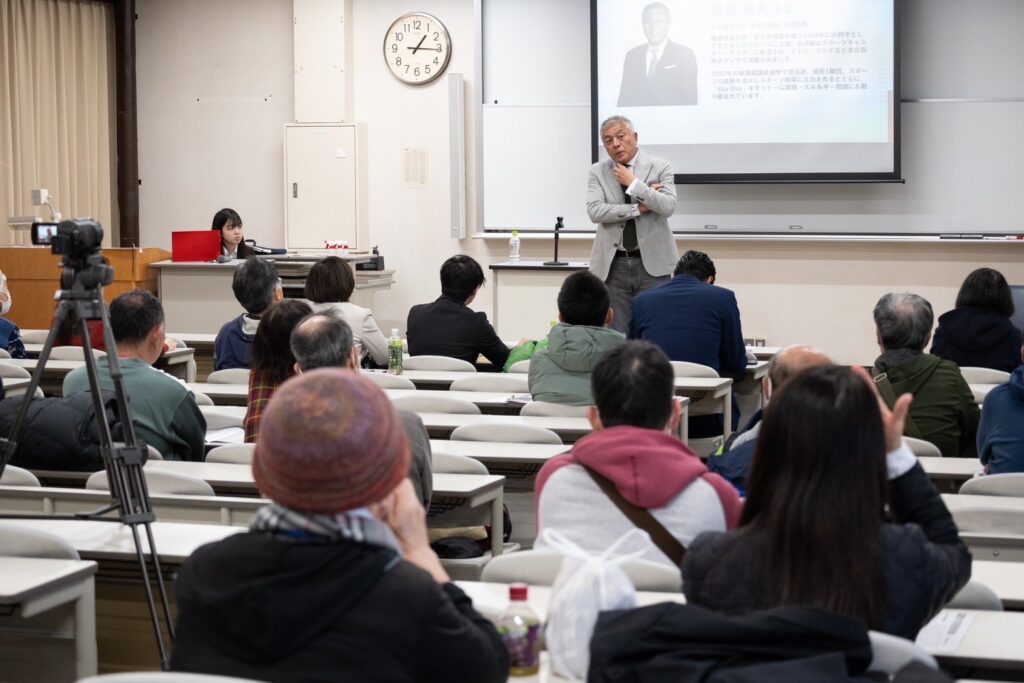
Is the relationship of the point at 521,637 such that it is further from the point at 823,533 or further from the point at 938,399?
the point at 938,399

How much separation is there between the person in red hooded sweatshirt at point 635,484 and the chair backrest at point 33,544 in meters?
0.99

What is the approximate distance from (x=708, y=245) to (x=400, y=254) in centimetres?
257

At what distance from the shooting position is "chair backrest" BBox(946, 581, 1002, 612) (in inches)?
93.8

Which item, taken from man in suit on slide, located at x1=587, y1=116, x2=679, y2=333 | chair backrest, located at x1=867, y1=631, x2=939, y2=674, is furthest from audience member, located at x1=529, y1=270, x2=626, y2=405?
chair backrest, located at x1=867, y1=631, x2=939, y2=674

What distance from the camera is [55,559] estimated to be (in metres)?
2.64

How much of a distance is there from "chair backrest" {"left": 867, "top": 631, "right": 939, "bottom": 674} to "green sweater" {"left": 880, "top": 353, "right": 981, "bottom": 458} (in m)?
2.76

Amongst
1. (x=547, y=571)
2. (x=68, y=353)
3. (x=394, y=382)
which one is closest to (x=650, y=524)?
(x=547, y=571)

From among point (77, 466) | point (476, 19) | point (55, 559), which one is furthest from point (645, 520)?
point (476, 19)

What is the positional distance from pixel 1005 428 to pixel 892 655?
236cm

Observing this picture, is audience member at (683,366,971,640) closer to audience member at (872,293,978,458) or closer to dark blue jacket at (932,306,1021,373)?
audience member at (872,293,978,458)

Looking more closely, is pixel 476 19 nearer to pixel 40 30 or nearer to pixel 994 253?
pixel 40 30

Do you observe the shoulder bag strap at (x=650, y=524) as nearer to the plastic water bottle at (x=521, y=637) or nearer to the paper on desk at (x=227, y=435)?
the plastic water bottle at (x=521, y=637)

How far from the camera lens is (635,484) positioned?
93.0 inches

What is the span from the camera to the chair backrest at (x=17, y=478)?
143 inches
